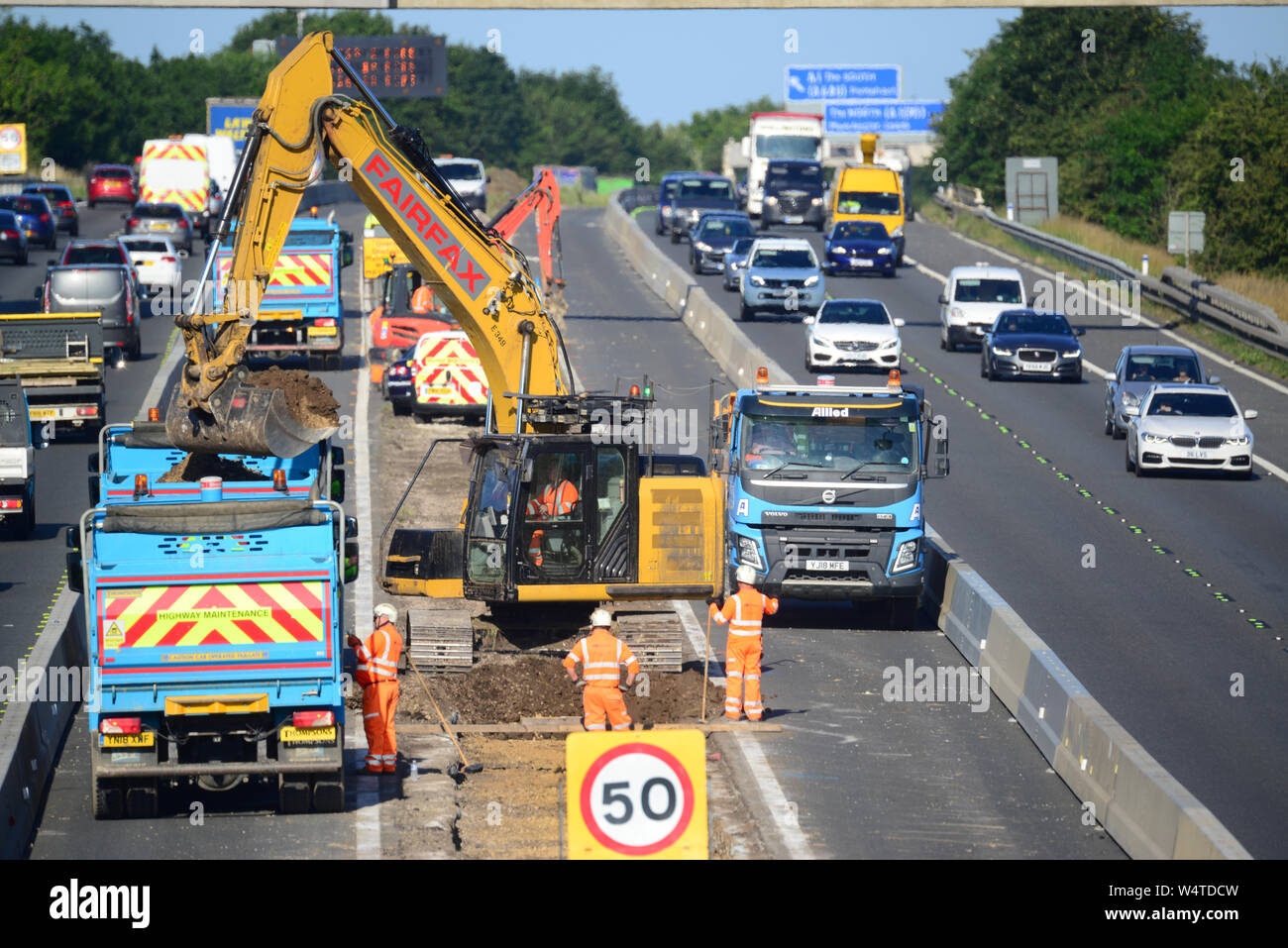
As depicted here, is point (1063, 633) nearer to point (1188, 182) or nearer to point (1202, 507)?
point (1202, 507)

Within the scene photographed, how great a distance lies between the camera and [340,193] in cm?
7588

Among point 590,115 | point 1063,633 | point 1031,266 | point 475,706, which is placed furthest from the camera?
point 590,115

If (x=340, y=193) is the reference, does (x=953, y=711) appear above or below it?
below

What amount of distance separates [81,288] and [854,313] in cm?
1567

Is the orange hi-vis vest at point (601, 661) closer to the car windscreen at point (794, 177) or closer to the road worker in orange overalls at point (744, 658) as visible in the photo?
the road worker in orange overalls at point (744, 658)

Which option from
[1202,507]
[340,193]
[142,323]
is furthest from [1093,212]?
[1202,507]

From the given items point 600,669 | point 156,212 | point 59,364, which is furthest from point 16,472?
point 156,212

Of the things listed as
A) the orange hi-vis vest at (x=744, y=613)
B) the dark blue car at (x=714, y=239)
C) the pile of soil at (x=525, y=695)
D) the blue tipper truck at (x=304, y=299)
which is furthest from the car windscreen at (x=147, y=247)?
the orange hi-vis vest at (x=744, y=613)

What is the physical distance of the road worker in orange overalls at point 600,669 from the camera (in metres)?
15.9

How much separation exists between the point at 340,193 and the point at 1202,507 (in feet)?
177

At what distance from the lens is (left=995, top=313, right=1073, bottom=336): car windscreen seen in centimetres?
3850

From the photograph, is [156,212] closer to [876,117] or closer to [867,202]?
[867,202]

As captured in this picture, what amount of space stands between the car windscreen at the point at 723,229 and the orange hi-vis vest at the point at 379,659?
37193mm

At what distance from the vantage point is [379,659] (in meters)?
15.5
